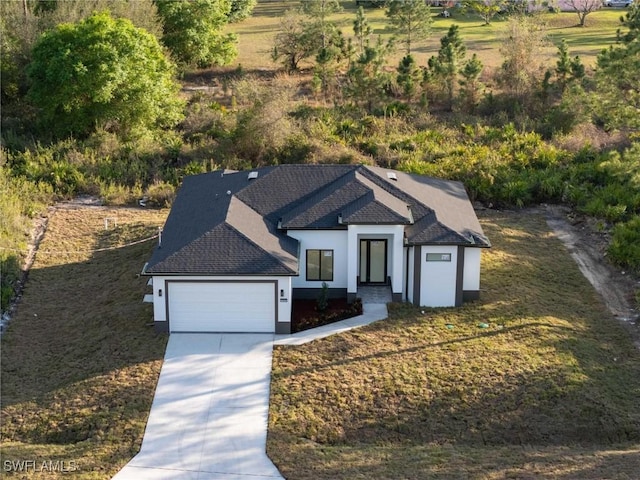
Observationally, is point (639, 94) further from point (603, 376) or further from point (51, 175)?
point (51, 175)

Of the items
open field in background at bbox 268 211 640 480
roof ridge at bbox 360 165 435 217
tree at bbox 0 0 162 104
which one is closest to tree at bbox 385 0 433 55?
tree at bbox 0 0 162 104

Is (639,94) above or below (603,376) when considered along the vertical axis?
above

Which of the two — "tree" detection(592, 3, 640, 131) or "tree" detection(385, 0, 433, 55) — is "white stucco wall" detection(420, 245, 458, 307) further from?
"tree" detection(385, 0, 433, 55)

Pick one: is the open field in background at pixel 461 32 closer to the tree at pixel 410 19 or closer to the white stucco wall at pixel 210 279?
the tree at pixel 410 19

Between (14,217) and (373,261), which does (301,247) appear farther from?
(14,217)

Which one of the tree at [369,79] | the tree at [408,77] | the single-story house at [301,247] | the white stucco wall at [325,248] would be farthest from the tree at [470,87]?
the white stucco wall at [325,248]

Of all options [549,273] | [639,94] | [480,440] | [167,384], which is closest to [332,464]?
[480,440]
